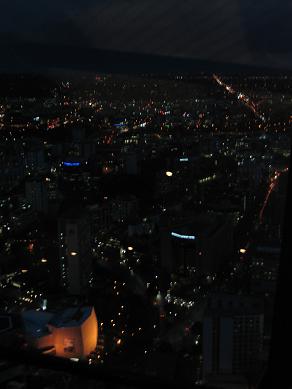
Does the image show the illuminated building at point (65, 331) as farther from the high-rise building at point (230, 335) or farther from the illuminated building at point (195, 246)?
the illuminated building at point (195, 246)

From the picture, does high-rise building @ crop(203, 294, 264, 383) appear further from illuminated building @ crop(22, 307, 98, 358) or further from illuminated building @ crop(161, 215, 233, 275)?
illuminated building @ crop(161, 215, 233, 275)

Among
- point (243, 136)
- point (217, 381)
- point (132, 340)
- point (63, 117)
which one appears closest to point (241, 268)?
point (132, 340)

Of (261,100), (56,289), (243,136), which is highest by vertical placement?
(261,100)

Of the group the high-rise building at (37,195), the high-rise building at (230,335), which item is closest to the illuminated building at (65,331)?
the high-rise building at (230,335)

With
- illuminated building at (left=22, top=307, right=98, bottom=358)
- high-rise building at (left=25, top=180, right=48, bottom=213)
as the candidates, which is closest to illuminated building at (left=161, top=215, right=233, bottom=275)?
illuminated building at (left=22, top=307, right=98, bottom=358)

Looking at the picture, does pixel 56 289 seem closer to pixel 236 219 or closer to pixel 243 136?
pixel 236 219

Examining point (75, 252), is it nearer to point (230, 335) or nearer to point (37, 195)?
point (230, 335)
